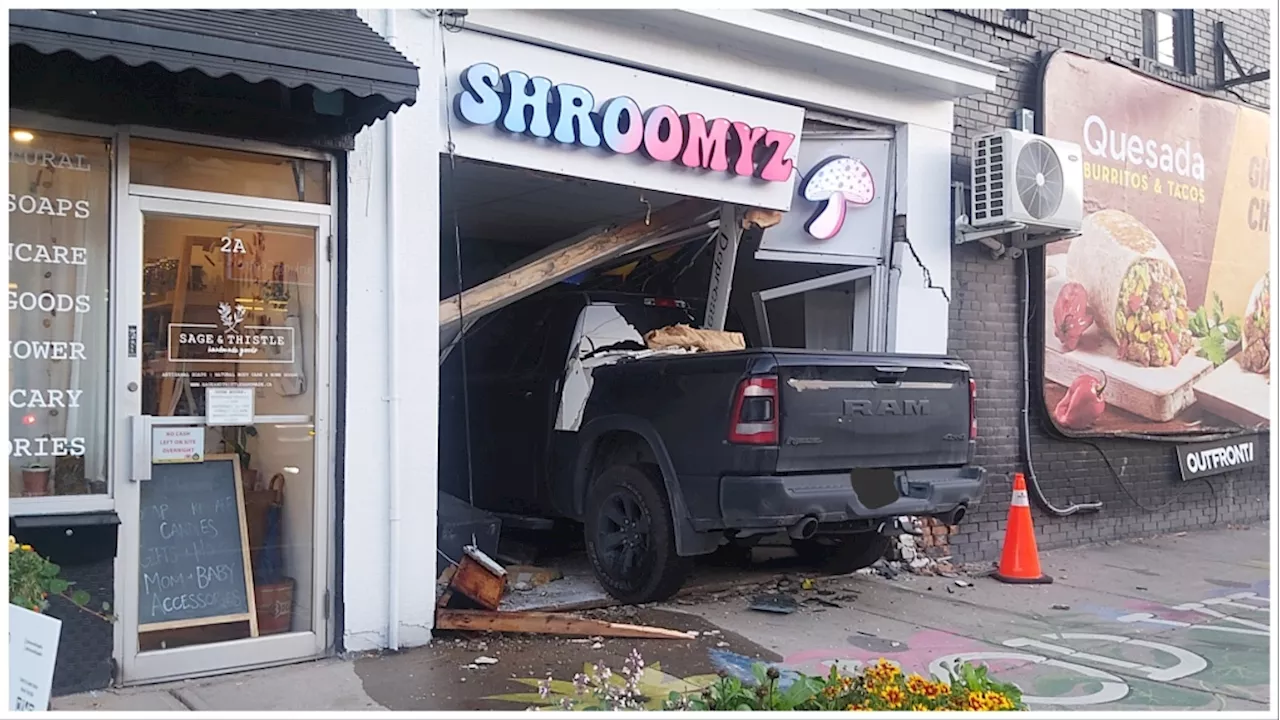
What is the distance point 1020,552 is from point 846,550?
4.43 feet

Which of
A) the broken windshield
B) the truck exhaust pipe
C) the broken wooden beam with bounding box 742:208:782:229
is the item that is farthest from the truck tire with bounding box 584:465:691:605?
the broken wooden beam with bounding box 742:208:782:229

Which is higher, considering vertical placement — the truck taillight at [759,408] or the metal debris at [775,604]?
the truck taillight at [759,408]

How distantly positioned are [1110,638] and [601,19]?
4.47 metres

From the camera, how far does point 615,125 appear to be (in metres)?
6.57

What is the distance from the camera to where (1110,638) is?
6238 mm

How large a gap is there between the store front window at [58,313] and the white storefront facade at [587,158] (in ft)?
3.54

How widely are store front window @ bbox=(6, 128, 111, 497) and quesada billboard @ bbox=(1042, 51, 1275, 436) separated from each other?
686 cm

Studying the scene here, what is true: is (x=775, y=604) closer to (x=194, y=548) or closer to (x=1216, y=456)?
(x=194, y=548)

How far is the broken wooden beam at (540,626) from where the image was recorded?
5.86 metres

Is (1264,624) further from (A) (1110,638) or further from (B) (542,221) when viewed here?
(B) (542,221)

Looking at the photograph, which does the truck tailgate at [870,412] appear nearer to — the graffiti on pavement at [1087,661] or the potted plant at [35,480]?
the graffiti on pavement at [1087,661]

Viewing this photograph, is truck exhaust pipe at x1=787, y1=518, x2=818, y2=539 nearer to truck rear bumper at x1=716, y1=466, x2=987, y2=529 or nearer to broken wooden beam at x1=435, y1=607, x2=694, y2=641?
truck rear bumper at x1=716, y1=466, x2=987, y2=529

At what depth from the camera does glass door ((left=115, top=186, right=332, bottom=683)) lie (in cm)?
505

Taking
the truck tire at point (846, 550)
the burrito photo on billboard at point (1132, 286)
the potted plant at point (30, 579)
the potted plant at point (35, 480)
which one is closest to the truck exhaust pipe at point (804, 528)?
the truck tire at point (846, 550)
